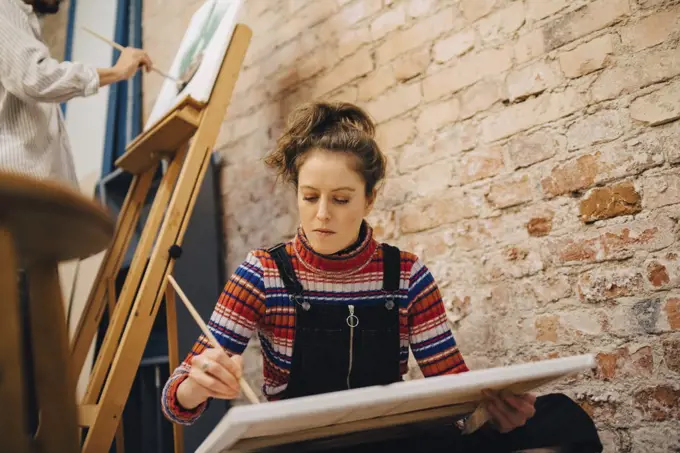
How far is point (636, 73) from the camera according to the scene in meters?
1.09

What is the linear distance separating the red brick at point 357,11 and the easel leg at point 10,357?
4.55ft

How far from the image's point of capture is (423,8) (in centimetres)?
149

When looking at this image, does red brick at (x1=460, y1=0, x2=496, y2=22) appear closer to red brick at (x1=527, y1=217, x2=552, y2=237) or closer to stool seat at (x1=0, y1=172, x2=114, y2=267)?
red brick at (x1=527, y1=217, x2=552, y2=237)

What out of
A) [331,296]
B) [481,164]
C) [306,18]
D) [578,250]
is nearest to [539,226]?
[578,250]

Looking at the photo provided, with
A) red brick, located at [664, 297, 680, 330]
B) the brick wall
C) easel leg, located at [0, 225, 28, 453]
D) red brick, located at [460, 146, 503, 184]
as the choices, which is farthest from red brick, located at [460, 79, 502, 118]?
easel leg, located at [0, 225, 28, 453]

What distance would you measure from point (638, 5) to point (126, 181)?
1904mm

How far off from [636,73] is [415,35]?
60 centimetres

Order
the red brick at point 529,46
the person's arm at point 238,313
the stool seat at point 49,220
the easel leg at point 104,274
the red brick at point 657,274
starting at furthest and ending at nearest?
the easel leg at point 104,274
the red brick at point 529,46
the red brick at point 657,274
the person's arm at point 238,313
the stool seat at point 49,220

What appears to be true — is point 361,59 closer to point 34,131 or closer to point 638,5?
point 638,5

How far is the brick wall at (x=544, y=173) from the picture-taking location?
105 centimetres

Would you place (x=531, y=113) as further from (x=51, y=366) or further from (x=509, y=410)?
(x=51, y=366)

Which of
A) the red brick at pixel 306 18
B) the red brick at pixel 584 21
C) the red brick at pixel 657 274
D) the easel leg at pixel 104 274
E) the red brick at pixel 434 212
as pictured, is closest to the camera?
the red brick at pixel 657 274

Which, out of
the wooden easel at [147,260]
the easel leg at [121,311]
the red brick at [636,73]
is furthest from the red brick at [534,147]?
the easel leg at [121,311]

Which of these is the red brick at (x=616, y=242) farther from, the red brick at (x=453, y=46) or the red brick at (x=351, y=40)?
the red brick at (x=351, y=40)
